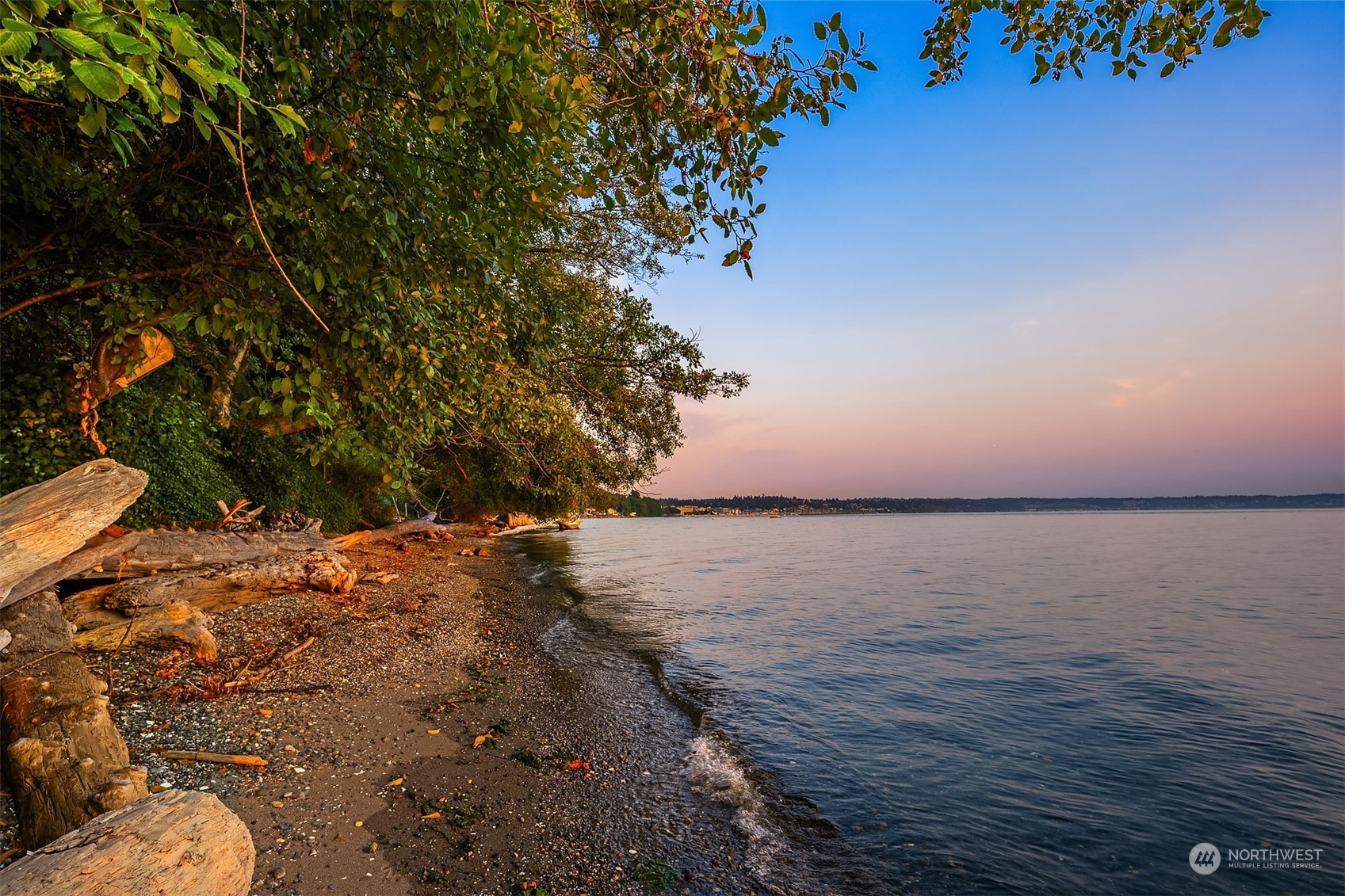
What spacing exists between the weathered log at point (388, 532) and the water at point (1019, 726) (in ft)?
26.3

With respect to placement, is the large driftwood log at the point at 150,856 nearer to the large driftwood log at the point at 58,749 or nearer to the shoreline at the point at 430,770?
the shoreline at the point at 430,770

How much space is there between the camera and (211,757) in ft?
15.7

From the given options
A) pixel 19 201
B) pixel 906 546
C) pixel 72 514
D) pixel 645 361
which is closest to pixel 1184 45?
pixel 72 514

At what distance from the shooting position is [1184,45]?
334 cm

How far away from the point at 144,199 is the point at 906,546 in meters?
55.2

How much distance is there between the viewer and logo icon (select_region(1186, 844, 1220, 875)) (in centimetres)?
534

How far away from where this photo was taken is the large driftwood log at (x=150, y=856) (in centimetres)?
277

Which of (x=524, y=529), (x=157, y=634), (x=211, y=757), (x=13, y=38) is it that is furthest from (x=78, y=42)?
(x=524, y=529)

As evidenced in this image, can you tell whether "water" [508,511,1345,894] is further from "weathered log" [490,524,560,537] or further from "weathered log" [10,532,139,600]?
"weathered log" [490,524,560,537]

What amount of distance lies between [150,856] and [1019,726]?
32.9 feet

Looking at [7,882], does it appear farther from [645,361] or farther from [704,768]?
[645,361]

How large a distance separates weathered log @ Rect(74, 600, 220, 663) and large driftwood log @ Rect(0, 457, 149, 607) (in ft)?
4.22

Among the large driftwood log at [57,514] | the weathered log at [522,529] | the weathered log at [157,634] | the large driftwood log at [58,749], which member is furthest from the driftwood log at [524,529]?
the large driftwood log at [58,749]

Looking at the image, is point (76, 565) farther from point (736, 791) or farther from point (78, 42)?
point (736, 791)
